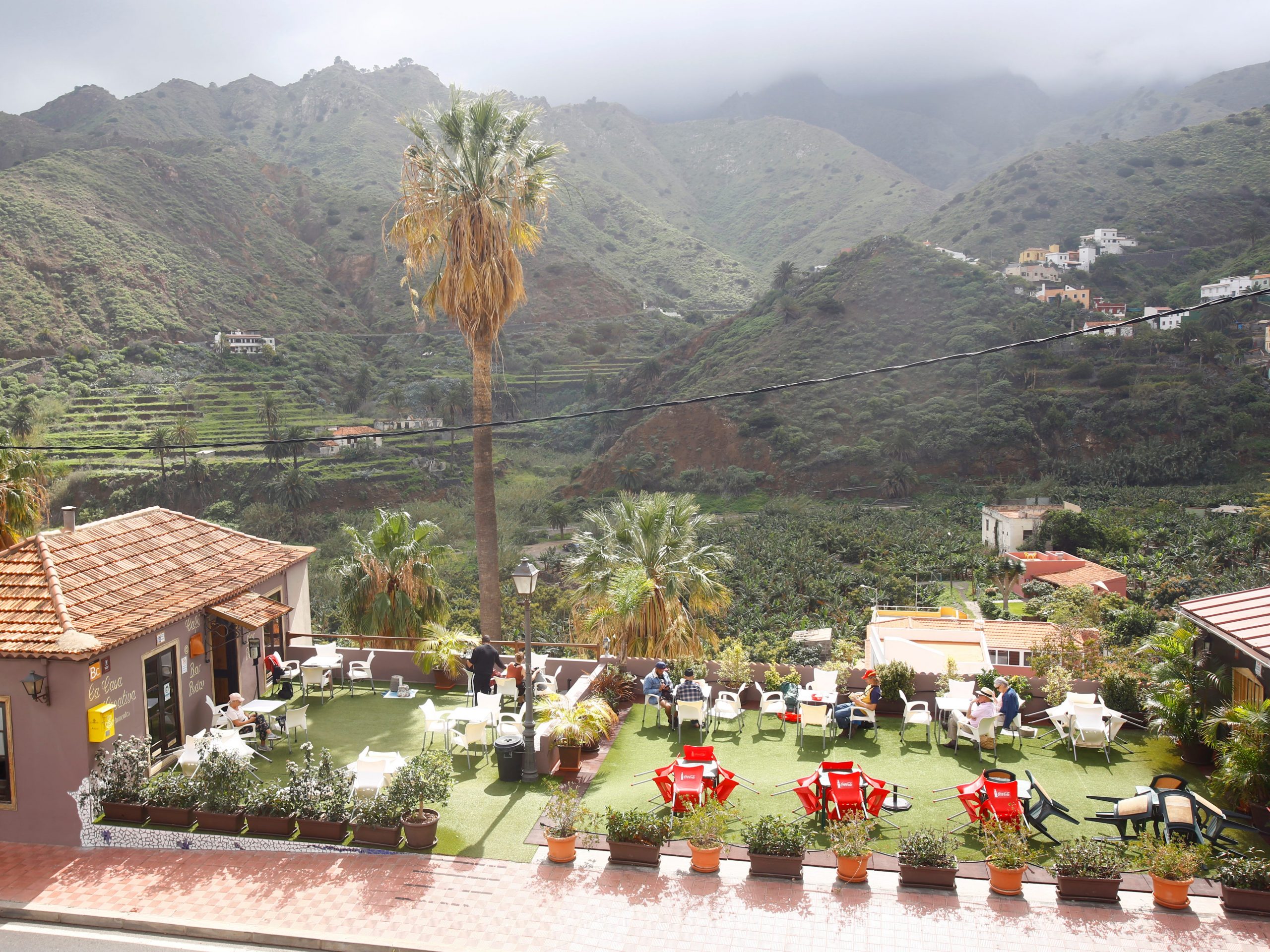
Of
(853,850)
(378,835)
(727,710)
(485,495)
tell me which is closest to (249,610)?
(378,835)

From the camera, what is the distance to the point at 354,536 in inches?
601

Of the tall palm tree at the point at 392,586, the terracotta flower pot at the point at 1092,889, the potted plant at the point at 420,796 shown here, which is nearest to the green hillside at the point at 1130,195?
the tall palm tree at the point at 392,586

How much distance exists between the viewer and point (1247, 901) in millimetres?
6336

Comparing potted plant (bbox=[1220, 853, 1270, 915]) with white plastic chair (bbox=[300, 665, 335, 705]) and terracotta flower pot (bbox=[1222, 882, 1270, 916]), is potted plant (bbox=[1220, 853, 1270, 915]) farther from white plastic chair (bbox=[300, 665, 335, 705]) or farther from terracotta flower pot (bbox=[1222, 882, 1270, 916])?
white plastic chair (bbox=[300, 665, 335, 705])

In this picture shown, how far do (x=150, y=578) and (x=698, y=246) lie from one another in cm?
13143

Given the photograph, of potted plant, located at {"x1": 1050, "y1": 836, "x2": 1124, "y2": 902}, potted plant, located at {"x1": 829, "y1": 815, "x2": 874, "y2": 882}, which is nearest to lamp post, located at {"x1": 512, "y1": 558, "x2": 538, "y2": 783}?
potted plant, located at {"x1": 829, "y1": 815, "x2": 874, "y2": 882}

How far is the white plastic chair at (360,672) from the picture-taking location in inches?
499

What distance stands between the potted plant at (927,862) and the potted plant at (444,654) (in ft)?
24.4

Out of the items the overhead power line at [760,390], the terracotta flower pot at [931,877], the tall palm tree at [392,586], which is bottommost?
the terracotta flower pot at [931,877]

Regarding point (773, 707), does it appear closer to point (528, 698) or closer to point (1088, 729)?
point (528, 698)

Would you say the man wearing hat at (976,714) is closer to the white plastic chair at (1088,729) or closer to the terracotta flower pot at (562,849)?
the white plastic chair at (1088,729)

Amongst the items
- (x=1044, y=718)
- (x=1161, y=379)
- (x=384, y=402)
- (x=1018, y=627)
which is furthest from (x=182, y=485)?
(x=1161, y=379)

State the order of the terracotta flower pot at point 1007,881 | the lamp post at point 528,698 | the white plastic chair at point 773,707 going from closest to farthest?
the terracotta flower pot at point 1007,881 < the lamp post at point 528,698 < the white plastic chair at point 773,707

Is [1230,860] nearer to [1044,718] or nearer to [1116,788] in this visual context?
[1116,788]
